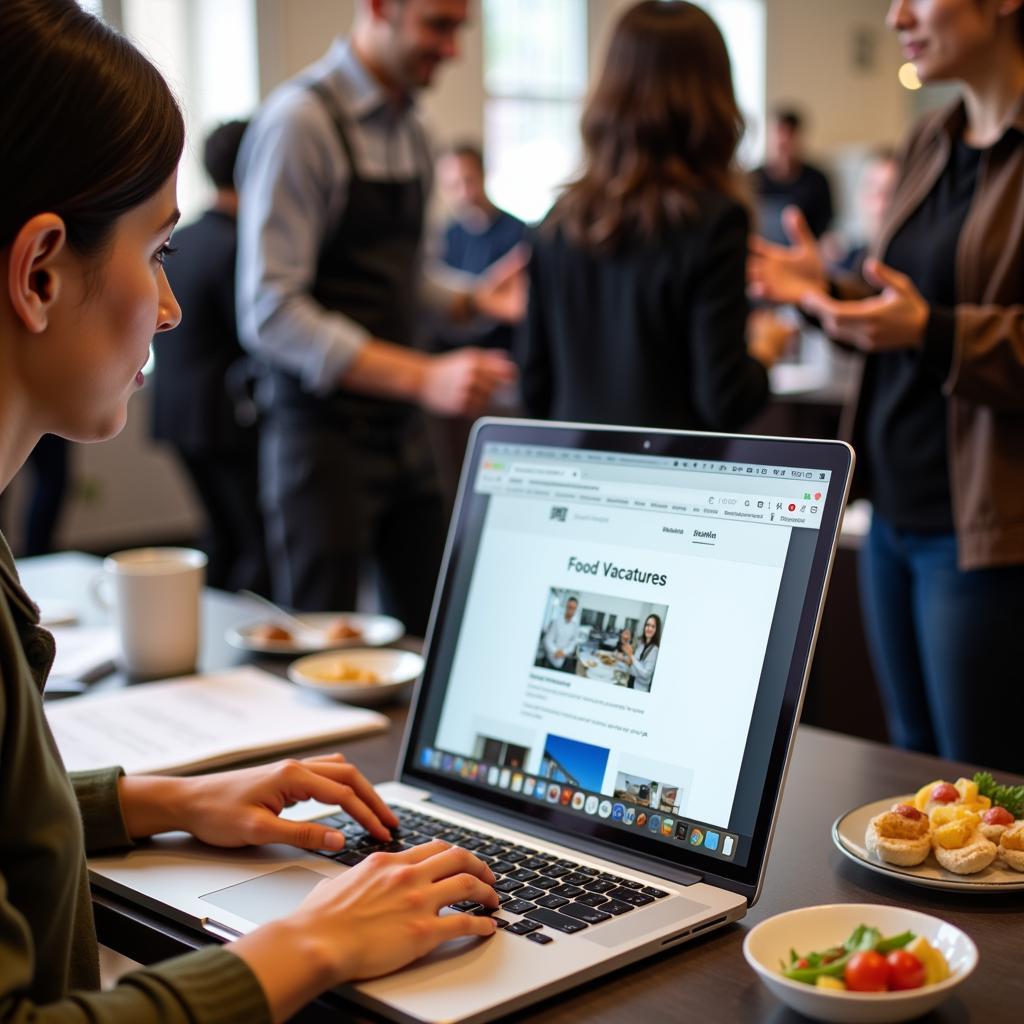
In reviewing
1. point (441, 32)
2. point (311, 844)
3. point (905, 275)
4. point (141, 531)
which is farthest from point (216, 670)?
point (141, 531)

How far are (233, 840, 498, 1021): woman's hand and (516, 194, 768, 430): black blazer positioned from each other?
44.6 inches

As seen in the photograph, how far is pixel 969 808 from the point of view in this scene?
2.89 feet

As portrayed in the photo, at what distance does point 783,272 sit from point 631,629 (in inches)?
39.6

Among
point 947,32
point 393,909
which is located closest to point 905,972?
point 393,909

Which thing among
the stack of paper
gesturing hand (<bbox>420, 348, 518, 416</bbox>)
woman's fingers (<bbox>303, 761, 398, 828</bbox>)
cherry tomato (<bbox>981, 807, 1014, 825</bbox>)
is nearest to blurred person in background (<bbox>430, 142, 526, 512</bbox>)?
gesturing hand (<bbox>420, 348, 518, 416</bbox>)

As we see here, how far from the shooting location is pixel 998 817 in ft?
2.84

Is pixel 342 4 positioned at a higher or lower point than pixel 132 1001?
higher

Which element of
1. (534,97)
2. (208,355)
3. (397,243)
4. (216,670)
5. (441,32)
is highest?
(534,97)

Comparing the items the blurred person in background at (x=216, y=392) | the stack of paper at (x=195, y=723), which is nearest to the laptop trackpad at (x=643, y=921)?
the stack of paper at (x=195, y=723)

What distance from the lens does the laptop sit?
800mm

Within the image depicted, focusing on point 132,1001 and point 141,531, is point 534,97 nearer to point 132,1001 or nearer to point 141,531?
point 141,531

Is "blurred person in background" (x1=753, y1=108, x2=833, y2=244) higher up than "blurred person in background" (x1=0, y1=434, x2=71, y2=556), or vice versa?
"blurred person in background" (x1=753, y1=108, x2=833, y2=244)

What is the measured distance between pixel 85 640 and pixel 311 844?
76 centimetres

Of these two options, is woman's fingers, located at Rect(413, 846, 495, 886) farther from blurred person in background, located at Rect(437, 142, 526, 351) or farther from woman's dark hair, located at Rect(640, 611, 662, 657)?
blurred person in background, located at Rect(437, 142, 526, 351)
